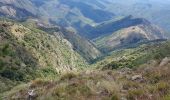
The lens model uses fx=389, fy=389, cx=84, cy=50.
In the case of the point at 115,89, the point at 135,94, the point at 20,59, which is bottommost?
the point at 135,94

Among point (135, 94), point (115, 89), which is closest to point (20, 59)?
point (115, 89)

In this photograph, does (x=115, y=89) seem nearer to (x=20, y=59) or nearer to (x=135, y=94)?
(x=135, y=94)

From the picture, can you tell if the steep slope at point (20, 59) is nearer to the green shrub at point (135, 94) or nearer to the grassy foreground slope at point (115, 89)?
the grassy foreground slope at point (115, 89)

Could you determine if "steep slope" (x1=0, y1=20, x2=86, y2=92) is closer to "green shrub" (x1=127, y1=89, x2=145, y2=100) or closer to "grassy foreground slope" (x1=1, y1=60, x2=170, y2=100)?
"grassy foreground slope" (x1=1, y1=60, x2=170, y2=100)

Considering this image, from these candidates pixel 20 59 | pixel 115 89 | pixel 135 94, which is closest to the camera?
pixel 135 94

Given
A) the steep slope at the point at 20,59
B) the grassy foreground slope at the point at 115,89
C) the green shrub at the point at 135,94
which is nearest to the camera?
the green shrub at the point at 135,94

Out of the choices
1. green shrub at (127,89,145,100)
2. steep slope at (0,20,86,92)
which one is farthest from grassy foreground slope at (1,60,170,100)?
steep slope at (0,20,86,92)

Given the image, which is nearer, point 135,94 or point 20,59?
point 135,94

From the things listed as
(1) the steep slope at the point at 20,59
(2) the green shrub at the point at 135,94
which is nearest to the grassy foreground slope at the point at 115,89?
(2) the green shrub at the point at 135,94

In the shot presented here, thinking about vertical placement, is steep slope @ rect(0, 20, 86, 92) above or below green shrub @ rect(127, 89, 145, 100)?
above

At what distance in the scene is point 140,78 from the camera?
866 inches

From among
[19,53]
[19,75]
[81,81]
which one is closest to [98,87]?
[81,81]

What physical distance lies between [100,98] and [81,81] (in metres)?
3.92

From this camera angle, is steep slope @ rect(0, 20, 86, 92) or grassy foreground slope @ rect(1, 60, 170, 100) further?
steep slope @ rect(0, 20, 86, 92)
